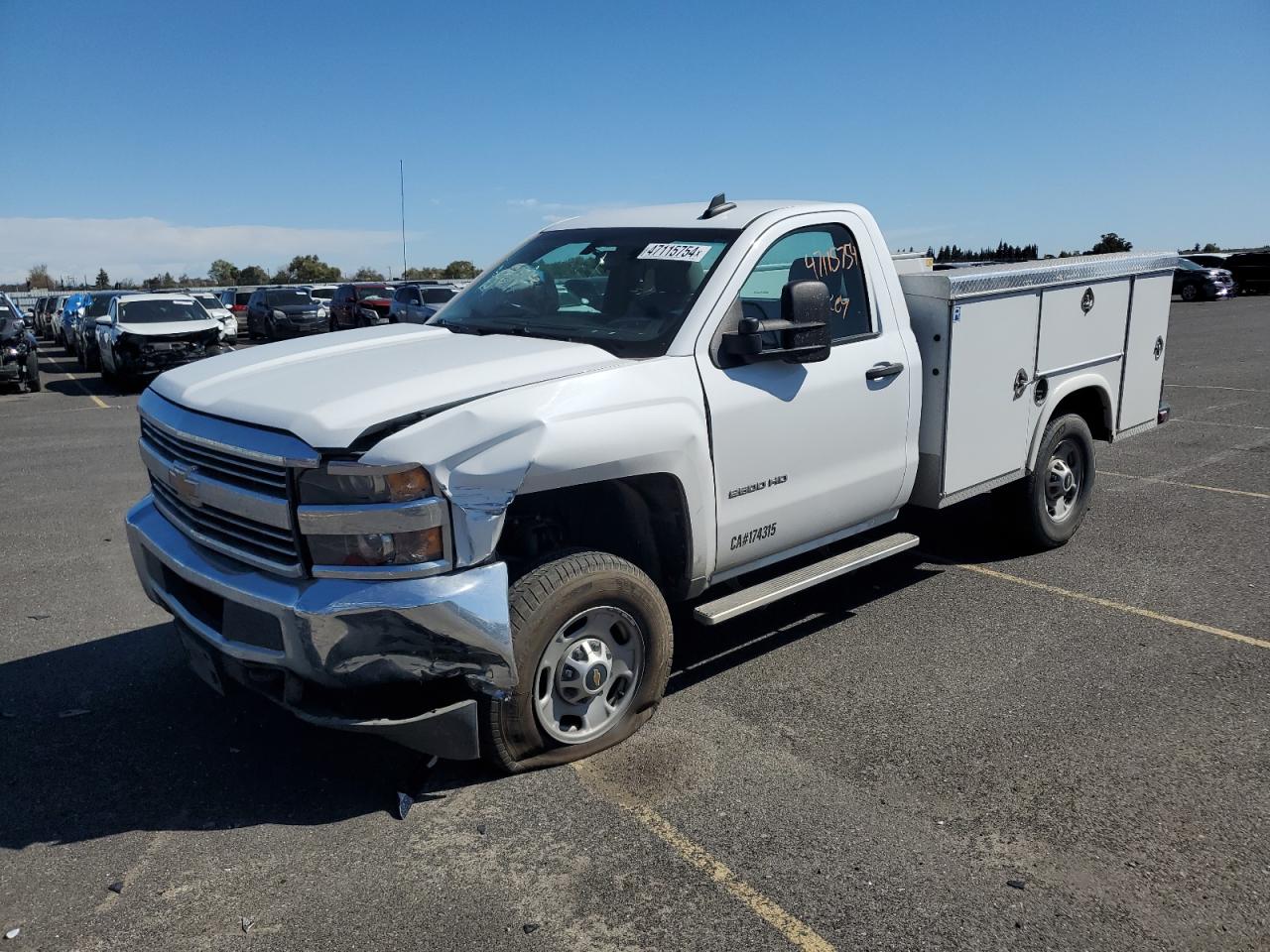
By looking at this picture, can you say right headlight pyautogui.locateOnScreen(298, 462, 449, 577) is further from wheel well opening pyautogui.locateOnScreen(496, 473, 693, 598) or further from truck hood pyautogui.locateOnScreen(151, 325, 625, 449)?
wheel well opening pyautogui.locateOnScreen(496, 473, 693, 598)

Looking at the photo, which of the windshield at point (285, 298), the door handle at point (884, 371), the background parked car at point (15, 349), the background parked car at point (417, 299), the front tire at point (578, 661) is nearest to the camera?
the front tire at point (578, 661)

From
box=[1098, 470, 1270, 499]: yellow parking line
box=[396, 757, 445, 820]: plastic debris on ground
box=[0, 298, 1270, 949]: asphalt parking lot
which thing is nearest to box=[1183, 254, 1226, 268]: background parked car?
box=[1098, 470, 1270, 499]: yellow parking line

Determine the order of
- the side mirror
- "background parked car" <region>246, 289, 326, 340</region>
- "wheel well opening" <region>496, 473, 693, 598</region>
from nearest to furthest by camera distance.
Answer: "wheel well opening" <region>496, 473, 693, 598</region>
the side mirror
"background parked car" <region>246, 289, 326, 340</region>

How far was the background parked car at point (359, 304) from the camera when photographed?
2791cm

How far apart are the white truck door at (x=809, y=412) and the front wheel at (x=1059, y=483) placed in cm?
153

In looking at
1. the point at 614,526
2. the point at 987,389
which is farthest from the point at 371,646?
the point at 987,389

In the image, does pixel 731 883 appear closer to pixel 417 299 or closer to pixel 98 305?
pixel 417 299

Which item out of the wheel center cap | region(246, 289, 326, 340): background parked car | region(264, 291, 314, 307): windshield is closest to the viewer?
the wheel center cap

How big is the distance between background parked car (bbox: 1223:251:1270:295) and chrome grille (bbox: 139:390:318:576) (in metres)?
45.5

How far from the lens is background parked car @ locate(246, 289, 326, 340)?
2802 centimetres

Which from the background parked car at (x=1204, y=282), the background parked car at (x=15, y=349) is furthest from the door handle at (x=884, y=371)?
the background parked car at (x=1204, y=282)

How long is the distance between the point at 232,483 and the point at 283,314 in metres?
26.0

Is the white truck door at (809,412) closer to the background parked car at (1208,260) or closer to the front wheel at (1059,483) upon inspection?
the front wheel at (1059,483)

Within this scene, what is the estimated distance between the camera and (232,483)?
11.8 feet
